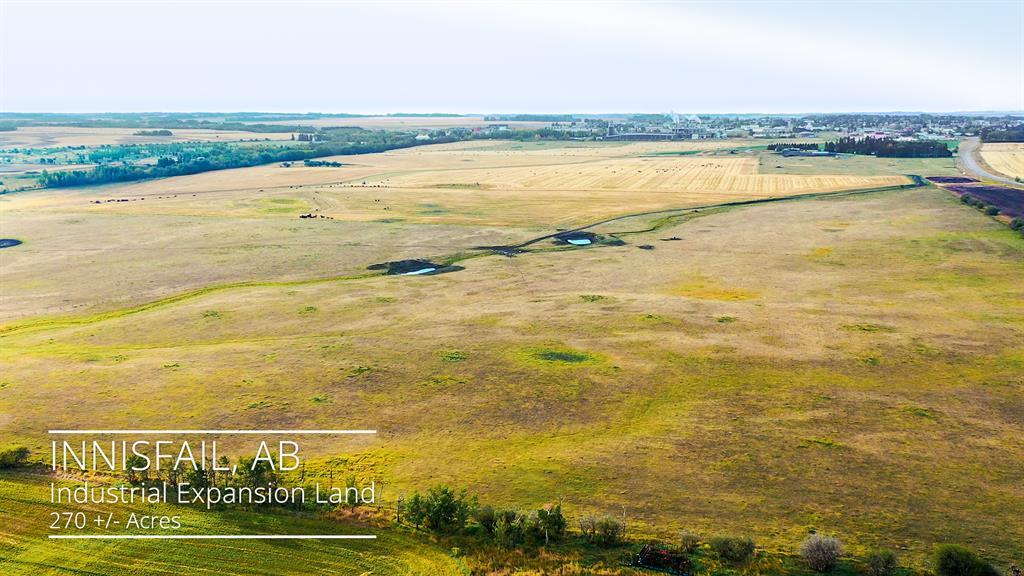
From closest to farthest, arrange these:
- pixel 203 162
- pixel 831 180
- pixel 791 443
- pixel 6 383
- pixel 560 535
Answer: pixel 560 535 → pixel 791 443 → pixel 6 383 → pixel 831 180 → pixel 203 162

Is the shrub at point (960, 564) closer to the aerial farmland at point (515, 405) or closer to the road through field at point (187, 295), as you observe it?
the aerial farmland at point (515, 405)

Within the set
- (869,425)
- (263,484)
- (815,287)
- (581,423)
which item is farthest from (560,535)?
(815,287)

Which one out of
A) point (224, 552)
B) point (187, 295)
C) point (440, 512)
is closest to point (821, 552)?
point (440, 512)

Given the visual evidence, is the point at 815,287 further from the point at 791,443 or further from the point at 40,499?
the point at 40,499

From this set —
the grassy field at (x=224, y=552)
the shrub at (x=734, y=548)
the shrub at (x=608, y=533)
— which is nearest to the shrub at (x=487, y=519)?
the grassy field at (x=224, y=552)

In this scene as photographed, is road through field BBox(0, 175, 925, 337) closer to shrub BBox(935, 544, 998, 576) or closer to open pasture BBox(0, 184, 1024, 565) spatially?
open pasture BBox(0, 184, 1024, 565)

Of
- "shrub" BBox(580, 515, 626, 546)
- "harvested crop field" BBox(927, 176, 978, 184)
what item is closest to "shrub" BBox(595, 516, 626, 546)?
"shrub" BBox(580, 515, 626, 546)
